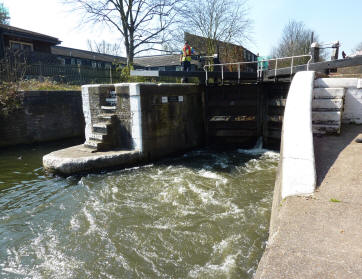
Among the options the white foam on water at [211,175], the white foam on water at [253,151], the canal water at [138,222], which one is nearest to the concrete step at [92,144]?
A: the canal water at [138,222]

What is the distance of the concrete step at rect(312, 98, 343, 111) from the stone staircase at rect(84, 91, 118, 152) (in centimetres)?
505

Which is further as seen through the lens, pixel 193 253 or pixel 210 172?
pixel 210 172

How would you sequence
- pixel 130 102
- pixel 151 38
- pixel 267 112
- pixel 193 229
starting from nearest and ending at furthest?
pixel 193 229, pixel 130 102, pixel 267 112, pixel 151 38

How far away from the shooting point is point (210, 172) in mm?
6480

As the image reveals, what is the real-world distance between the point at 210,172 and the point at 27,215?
3954 mm

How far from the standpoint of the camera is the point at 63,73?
1371 centimetres

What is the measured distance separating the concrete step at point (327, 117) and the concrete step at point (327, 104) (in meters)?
0.16

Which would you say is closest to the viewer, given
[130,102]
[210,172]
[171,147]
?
→ [210,172]

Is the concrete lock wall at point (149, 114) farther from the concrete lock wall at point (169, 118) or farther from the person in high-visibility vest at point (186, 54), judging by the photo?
the person in high-visibility vest at point (186, 54)

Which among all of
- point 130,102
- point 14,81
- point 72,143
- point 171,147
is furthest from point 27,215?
point 14,81

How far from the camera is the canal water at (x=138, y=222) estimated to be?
10.3 ft

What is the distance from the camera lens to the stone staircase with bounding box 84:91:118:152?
7129mm

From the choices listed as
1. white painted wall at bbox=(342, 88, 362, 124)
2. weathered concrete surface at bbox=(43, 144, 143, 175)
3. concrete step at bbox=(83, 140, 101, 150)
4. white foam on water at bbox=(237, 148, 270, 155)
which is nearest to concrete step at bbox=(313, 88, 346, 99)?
white painted wall at bbox=(342, 88, 362, 124)

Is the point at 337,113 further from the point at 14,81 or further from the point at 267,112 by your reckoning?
the point at 14,81
